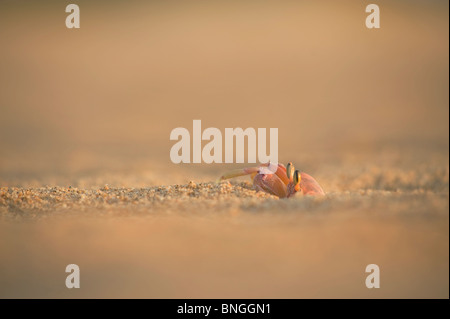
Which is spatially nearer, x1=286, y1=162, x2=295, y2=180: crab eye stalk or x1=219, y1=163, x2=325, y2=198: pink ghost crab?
x1=286, y1=162, x2=295, y2=180: crab eye stalk

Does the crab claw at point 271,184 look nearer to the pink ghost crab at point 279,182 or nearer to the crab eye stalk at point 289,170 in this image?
the pink ghost crab at point 279,182

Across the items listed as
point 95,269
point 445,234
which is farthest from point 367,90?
point 95,269

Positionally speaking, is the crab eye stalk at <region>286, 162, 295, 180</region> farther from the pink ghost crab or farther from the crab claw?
the crab claw

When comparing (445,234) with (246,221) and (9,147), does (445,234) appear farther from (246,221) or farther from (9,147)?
(9,147)

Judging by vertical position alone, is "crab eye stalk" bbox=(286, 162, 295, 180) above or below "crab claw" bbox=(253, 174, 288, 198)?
above

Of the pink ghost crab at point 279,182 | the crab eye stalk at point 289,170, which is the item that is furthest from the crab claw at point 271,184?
the crab eye stalk at point 289,170

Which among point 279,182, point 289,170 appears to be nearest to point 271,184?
point 279,182

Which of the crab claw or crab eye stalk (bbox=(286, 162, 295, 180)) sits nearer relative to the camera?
crab eye stalk (bbox=(286, 162, 295, 180))

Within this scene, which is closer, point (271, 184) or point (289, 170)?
point (289, 170)

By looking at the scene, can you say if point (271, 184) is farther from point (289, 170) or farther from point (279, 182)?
point (289, 170)

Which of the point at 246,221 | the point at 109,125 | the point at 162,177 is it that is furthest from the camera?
the point at 109,125

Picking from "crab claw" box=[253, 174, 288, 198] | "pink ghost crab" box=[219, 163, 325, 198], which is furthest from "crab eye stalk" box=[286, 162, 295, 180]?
"crab claw" box=[253, 174, 288, 198]
